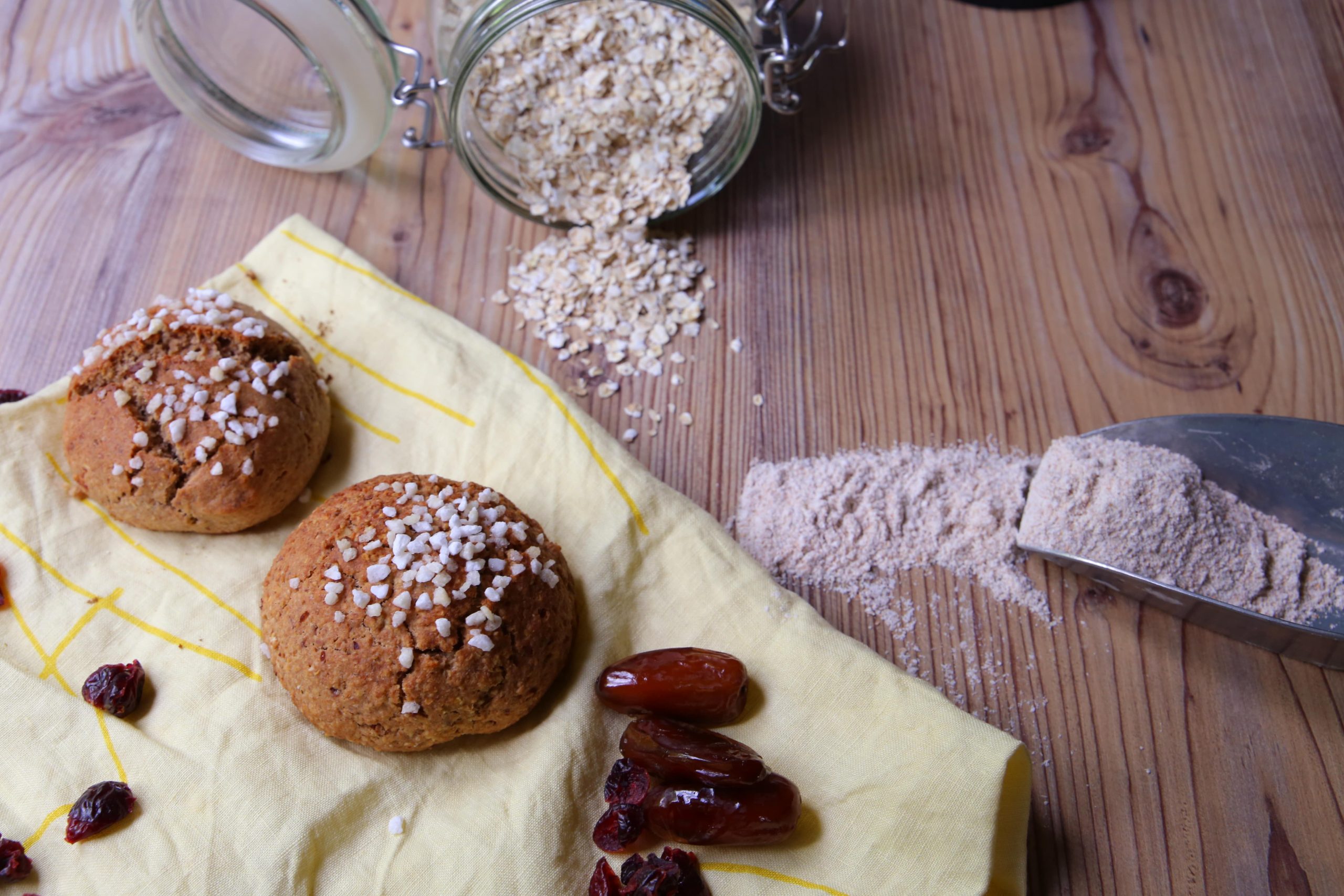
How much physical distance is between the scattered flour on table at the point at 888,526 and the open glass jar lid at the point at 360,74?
0.51 m

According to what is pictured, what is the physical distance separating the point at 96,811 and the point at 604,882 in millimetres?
549

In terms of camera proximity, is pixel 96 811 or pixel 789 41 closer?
pixel 96 811

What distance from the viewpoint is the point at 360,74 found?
4.42 feet

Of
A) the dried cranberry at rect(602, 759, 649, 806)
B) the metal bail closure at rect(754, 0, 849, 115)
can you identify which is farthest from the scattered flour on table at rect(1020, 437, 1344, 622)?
the metal bail closure at rect(754, 0, 849, 115)

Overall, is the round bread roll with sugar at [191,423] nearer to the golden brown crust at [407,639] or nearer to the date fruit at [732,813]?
the golden brown crust at [407,639]

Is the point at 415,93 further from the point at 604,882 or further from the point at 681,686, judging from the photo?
the point at 604,882

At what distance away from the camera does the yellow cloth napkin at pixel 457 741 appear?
103 centimetres

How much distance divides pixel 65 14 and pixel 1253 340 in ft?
7.05

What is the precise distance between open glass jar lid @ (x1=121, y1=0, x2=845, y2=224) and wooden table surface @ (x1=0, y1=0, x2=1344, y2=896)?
95 mm

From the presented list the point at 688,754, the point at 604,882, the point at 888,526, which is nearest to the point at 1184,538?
the point at 888,526

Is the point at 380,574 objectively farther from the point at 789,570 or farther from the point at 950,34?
the point at 950,34

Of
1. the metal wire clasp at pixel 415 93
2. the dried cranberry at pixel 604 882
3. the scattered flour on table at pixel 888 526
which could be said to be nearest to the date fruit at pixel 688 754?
the dried cranberry at pixel 604 882

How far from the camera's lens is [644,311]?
1488 mm

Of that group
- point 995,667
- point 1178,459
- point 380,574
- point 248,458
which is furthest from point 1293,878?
point 248,458
